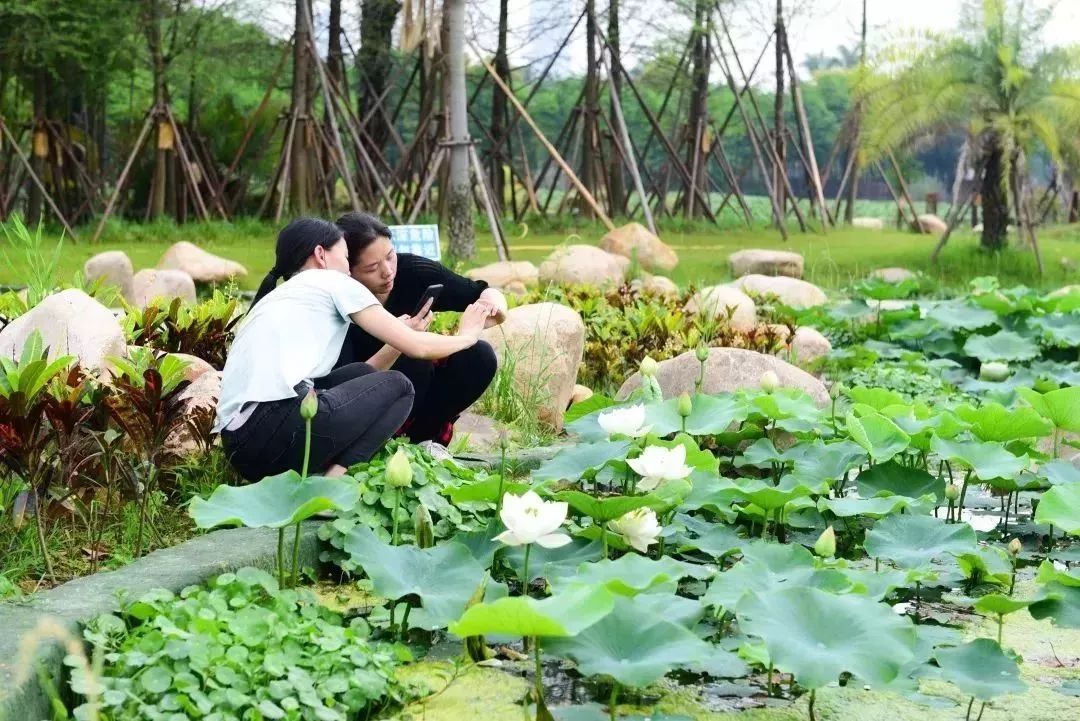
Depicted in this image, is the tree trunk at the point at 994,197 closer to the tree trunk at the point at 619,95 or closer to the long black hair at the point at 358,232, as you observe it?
the tree trunk at the point at 619,95

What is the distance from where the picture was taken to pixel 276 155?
17.3m

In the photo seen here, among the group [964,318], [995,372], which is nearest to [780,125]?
[964,318]

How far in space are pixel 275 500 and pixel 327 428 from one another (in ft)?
2.01

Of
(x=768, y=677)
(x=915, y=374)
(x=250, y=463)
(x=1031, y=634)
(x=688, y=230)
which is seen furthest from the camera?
(x=688, y=230)

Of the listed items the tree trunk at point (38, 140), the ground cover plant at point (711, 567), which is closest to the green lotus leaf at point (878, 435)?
the ground cover plant at point (711, 567)

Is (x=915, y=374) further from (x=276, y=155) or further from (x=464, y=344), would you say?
(x=276, y=155)

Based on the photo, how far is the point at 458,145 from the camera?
33.2ft

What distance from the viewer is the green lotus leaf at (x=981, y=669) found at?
2059mm

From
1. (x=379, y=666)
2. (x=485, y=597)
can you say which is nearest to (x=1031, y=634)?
(x=485, y=597)

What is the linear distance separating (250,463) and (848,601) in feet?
5.14

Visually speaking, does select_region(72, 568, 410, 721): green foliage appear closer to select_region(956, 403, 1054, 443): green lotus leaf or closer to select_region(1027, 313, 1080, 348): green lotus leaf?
select_region(956, 403, 1054, 443): green lotus leaf

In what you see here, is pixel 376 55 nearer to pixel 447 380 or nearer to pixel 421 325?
pixel 447 380

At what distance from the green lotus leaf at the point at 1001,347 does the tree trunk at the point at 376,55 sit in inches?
429

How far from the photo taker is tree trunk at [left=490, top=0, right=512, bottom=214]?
15.6m
